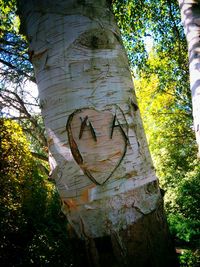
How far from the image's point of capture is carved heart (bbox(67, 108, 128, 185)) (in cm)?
91

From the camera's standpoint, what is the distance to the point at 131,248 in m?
0.90

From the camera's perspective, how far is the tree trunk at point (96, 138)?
907 mm

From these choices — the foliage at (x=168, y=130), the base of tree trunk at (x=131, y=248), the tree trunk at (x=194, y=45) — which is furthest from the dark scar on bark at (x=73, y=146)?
the foliage at (x=168, y=130)

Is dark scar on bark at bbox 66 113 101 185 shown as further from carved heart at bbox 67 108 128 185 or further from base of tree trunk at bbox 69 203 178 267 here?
base of tree trunk at bbox 69 203 178 267

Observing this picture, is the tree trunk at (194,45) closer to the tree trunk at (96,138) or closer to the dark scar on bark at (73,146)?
the tree trunk at (96,138)

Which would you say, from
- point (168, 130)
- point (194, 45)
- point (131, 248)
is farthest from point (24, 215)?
point (168, 130)

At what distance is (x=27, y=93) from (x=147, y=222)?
9.15 metres

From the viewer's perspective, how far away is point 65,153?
3.14 ft

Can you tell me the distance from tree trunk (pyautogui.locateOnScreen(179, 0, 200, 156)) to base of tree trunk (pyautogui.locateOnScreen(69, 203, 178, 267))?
1001 mm

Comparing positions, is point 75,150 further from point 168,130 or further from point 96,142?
point 168,130

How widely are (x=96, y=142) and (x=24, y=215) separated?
479cm

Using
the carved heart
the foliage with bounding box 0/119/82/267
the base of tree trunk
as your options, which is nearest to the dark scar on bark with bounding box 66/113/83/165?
the carved heart

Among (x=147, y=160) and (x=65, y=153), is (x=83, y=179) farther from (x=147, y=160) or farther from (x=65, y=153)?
(x=147, y=160)

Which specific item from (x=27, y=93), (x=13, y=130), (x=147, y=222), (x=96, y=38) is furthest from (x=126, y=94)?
(x=27, y=93)
